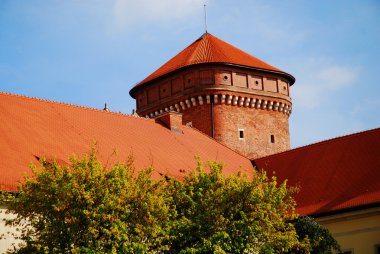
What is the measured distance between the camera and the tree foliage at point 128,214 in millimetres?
18062

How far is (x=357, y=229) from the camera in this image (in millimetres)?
28219

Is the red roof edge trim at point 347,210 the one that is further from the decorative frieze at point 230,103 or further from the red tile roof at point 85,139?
the decorative frieze at point 230,103

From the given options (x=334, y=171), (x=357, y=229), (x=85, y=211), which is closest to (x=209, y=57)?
(x=334, y=171)

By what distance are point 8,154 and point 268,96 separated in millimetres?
20476

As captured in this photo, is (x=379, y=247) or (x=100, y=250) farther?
(x=379, y=247)

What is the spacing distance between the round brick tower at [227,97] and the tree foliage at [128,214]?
16.5 m

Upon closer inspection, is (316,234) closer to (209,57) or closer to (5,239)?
(5,239)

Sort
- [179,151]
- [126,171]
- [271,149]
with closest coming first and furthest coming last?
[126,171], [179,151], [271,149]

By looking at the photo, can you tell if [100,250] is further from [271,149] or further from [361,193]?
[271,149]

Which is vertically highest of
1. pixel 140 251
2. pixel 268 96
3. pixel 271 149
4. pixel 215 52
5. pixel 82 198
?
pixel 215 52

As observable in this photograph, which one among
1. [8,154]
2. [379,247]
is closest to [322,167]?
[379,247]

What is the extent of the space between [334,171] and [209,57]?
38.9 feet

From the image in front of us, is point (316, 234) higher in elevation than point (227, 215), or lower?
lower

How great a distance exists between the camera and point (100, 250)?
1795 centimetres
